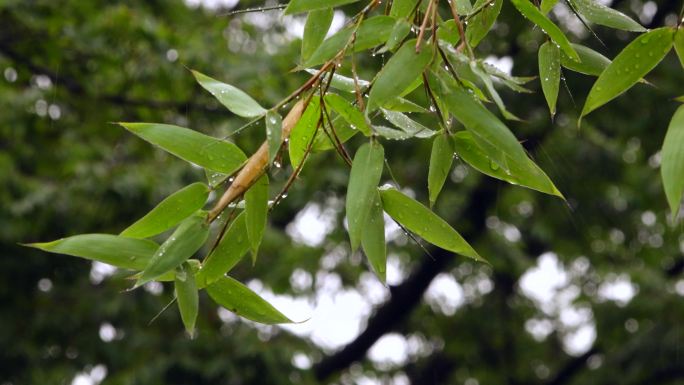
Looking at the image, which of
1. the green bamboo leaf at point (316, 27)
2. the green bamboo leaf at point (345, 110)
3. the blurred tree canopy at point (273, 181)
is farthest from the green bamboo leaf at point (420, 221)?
the blurred tree canopy at point (273, 181)

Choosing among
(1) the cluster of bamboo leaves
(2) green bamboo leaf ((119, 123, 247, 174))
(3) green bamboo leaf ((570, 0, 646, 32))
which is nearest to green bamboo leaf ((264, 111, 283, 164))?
(1) the cluster of bamboo leaves

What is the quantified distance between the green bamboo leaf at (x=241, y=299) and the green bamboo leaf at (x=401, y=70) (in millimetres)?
381

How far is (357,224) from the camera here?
47.8 inches

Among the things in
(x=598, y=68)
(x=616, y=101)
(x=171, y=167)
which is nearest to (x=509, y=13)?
(x=616, y=101)

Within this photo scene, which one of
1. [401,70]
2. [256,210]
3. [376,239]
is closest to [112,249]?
[256,210]

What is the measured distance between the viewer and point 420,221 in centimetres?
136

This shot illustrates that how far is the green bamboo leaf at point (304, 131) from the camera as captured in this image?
136cm

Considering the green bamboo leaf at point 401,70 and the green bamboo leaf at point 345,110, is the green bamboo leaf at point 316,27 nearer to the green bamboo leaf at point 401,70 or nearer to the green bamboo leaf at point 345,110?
the green bamboo leaf at point 345,110

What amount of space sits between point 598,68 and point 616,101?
16.5 feet

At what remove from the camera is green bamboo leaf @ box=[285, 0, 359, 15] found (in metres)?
1.25

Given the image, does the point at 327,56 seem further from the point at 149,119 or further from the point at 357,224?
the point at 149,119

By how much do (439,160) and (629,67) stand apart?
0.26 m

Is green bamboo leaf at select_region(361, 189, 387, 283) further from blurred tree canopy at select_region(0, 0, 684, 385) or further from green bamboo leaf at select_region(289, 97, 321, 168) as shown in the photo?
blurred tree canopy at select_region(0, 0, 684, 385)

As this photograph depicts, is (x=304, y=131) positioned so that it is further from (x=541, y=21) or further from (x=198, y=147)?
(x=541, y=21)
